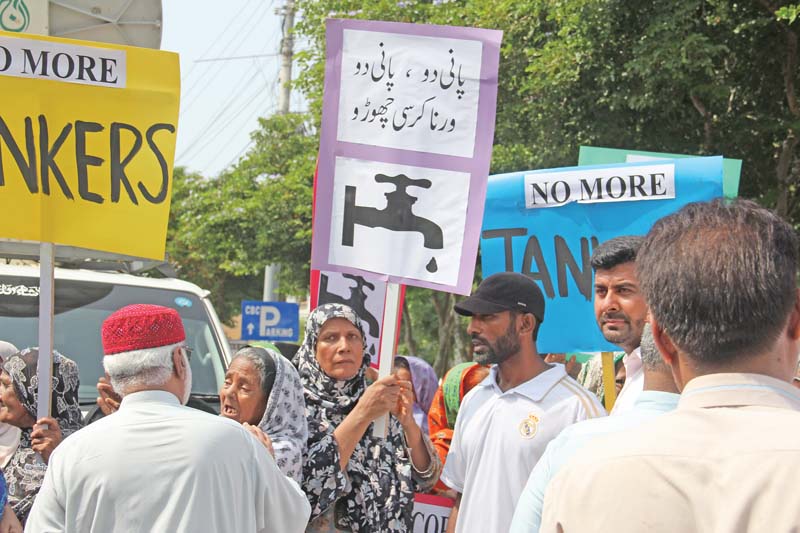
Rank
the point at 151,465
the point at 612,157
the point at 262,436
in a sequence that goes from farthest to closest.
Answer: the point at 612,157 → the point at 262,436 → the point at 151,465

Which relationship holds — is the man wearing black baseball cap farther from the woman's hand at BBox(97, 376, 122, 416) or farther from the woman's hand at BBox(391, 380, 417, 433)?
the woman's hand at BBox(97, 376, 122, 416)

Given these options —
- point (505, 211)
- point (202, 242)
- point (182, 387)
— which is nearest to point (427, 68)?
point (505, 211)

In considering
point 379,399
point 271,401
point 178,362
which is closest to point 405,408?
point 379,399

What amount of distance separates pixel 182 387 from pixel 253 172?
20390 millimetres

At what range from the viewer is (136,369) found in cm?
287

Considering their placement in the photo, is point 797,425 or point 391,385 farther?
point 391,385

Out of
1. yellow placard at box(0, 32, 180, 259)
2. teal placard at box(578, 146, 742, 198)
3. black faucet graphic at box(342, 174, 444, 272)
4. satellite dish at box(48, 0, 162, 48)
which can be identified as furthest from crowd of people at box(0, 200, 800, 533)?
satellite dish at box(48, 0, 162, 48)

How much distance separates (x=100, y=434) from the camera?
2.74 m

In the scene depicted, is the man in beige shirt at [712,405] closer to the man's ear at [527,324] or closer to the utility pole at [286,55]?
the man's ear at [527,324]

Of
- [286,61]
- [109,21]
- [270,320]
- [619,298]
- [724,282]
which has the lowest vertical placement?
[270,320]

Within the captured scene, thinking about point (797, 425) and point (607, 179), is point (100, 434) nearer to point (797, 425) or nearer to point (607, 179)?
point (797, 425)

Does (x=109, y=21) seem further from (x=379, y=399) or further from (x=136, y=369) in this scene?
(x=136, y=369)

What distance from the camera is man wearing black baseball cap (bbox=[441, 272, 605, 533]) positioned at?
3.85m

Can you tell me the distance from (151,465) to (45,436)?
1.51 m
